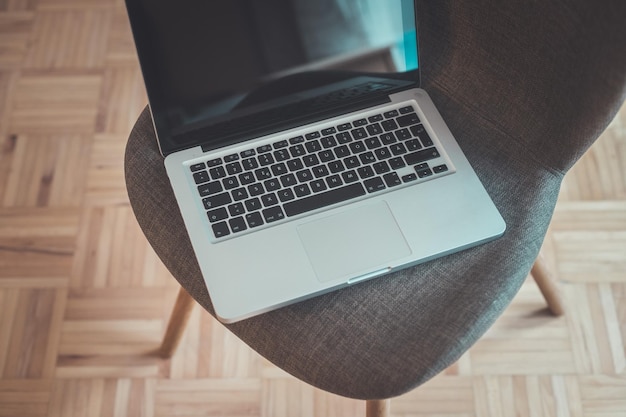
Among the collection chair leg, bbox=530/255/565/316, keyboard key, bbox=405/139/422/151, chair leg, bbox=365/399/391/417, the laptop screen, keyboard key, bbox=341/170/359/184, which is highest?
the laptop screen

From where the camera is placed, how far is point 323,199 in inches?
31.0

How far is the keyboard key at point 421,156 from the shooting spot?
807 mm

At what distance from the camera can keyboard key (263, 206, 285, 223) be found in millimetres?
773

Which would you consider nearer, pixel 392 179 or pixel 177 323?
pixel 392 179

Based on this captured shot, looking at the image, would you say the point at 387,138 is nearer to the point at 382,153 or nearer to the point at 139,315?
the point at 382,153

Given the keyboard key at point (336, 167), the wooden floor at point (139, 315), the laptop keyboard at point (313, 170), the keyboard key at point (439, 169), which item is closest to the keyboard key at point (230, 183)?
the laptop keyboard at point (313, 170)

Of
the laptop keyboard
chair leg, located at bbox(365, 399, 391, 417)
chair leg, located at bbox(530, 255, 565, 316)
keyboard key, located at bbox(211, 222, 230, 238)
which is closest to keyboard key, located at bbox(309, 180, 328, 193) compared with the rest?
the laptop keyboard

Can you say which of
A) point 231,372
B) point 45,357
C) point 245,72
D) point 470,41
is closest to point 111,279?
point 45,357

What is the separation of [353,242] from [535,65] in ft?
0.90

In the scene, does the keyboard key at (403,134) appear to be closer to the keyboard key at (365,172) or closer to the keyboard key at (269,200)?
the keyboard key at (365,172)

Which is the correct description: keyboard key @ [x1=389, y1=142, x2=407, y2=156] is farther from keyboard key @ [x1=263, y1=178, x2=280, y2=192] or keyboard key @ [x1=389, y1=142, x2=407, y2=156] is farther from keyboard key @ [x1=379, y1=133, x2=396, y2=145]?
keyboard key @ [x1=263, y1=178, x2=280, y2=192]

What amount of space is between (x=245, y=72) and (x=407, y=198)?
222 mm

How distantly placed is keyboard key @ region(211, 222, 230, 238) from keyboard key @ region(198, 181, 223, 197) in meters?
0.04

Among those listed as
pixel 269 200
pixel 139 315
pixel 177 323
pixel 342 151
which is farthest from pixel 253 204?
pixel 139 315
